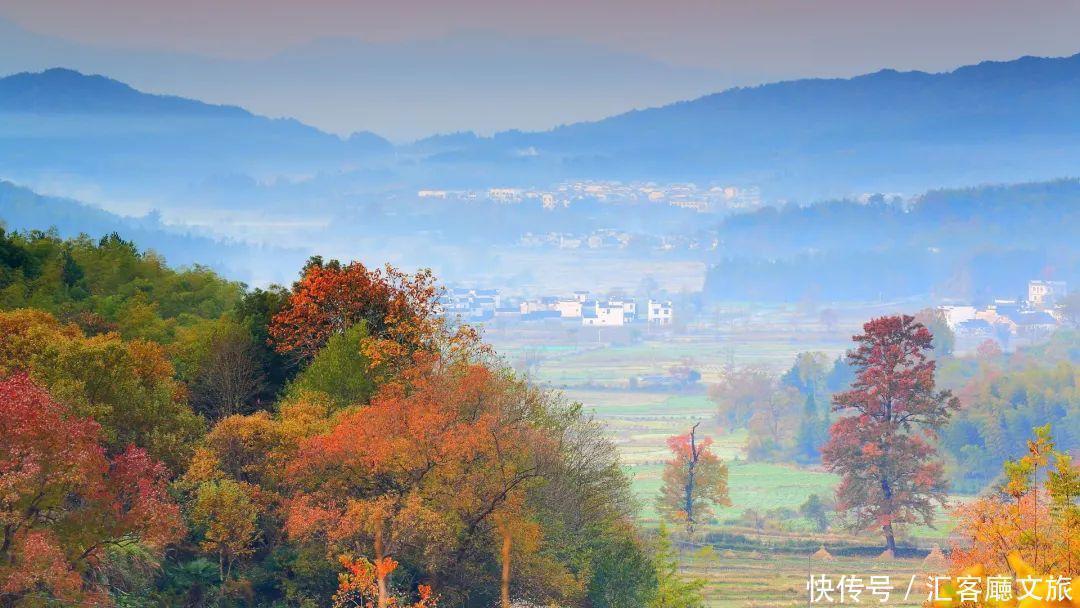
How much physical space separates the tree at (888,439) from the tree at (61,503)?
46.8 meters

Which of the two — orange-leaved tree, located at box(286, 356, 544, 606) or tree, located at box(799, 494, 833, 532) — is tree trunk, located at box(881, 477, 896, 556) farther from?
orange-leaved tree, located at box(286, 356, 544, 606)

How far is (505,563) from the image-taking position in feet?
110

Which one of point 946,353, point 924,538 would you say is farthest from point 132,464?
point 946,353

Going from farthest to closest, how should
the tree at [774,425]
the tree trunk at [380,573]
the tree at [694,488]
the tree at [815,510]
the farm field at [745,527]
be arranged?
the tree at [774,425] → the tree at [815,510] → the tree at [694,488] → the farm field at [745,527] → the tree trunk at [380,573]

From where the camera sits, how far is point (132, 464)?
28.3 metres

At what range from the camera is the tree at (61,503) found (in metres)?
24.7

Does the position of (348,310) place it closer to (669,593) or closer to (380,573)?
(669,593)

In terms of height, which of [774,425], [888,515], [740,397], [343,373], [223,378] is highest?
[740,397]

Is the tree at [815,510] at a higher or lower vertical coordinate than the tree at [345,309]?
lower

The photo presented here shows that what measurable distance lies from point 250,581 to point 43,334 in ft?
23.4

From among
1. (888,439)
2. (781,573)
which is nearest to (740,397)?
(888,439)

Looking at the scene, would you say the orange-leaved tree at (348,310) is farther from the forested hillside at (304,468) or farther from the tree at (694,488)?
the tree at (694,488)

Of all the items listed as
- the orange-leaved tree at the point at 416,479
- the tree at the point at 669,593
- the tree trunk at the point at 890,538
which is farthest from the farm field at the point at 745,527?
the orange-leaved tree at the point at 416,479

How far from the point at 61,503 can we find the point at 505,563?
423 inches
